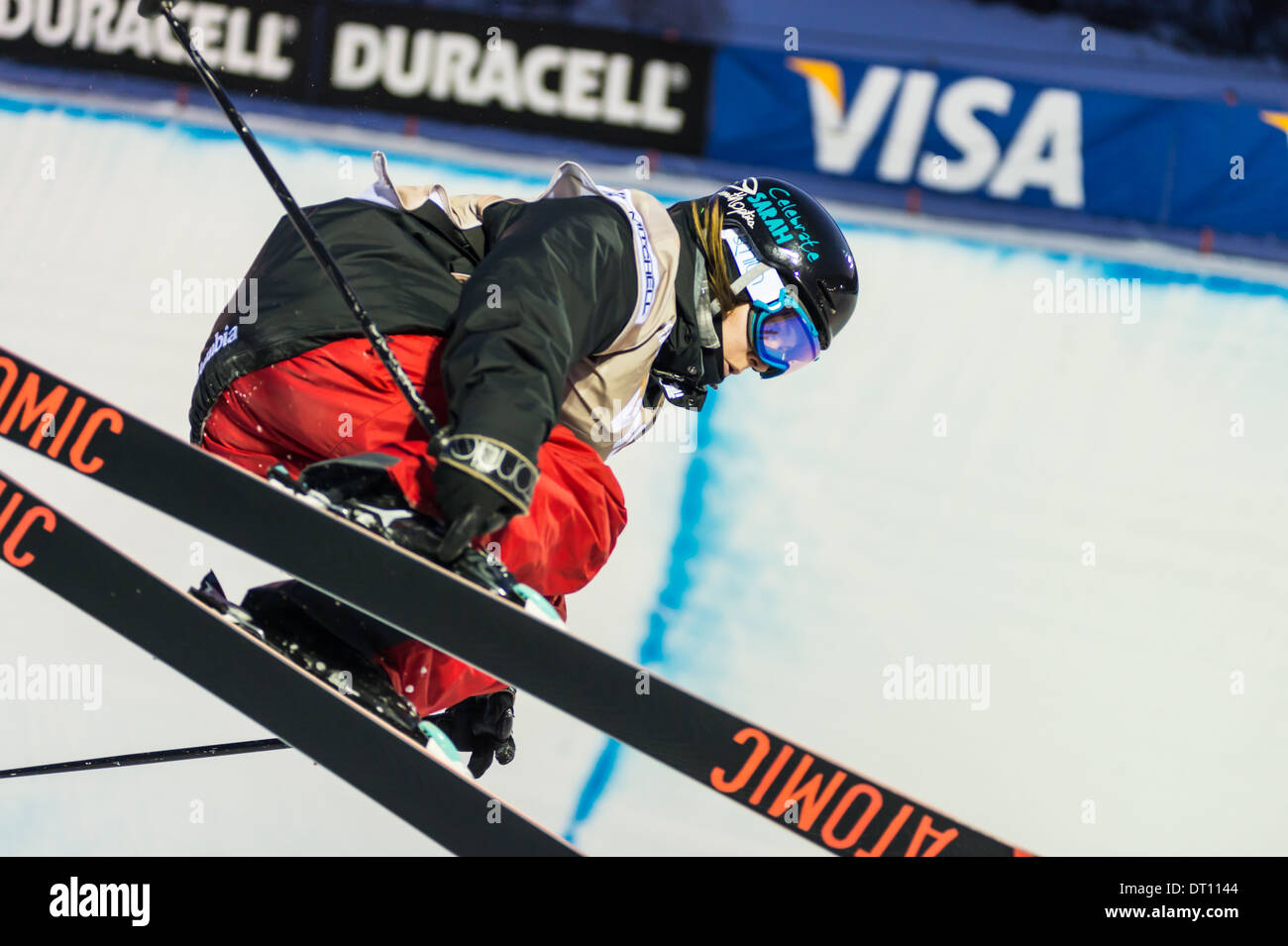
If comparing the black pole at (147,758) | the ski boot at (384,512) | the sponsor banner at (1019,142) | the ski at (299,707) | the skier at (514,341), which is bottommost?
the black pole at (147,758)

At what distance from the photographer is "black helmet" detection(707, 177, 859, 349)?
2203 millimetres

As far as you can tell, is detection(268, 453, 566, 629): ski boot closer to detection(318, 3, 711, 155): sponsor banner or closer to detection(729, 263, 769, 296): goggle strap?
Result: detection(729, 263, 769, 296): goggle strap

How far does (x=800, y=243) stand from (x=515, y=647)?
97 centimetres

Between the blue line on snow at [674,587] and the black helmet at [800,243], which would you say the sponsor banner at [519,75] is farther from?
the black helmet at [800,243]

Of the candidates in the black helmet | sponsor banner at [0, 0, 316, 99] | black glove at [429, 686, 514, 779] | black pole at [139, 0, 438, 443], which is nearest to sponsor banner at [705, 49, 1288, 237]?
sponsor banner at [0, 0, 316, 99]

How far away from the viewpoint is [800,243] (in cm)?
223

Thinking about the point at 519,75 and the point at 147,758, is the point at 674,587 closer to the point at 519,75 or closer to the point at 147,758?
the point at 147,758

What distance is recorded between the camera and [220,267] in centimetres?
455

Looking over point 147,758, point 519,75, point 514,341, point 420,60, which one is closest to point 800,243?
point 514,341

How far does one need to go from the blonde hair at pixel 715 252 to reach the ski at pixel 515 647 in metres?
0.79

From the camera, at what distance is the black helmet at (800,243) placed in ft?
7.23

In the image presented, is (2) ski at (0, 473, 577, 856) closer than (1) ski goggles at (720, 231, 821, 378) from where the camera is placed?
Yes

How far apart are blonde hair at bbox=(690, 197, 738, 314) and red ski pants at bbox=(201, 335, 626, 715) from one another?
15.8 inches

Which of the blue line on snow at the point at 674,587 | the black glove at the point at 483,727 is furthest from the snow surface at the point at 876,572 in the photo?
the black glove at the point at 483,727
